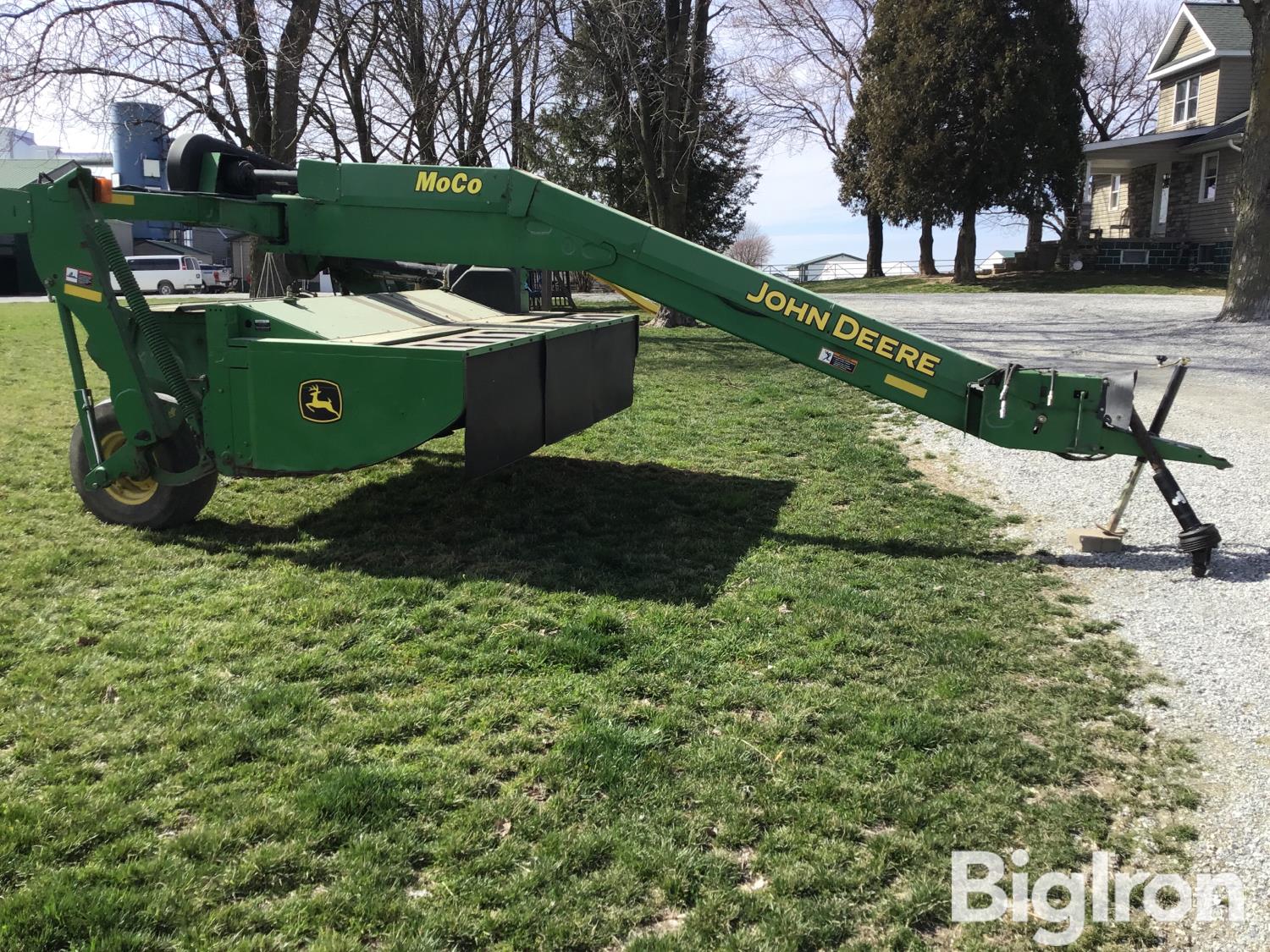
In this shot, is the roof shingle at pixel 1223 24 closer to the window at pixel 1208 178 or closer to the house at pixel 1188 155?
the house at pixel 1188 155

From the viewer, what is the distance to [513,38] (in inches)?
786

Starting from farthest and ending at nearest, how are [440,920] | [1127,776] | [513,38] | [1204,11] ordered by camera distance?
[1204,11] < [513,38] < [1127,776] < [440,920]

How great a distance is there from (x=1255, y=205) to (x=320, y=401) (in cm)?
1790

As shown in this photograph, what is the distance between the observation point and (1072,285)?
2952 cm

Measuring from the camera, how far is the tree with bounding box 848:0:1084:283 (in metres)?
30.5

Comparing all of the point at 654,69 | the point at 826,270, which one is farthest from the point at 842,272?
the point at 654,69

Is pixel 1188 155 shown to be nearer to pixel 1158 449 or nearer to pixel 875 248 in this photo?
pixel 875 248

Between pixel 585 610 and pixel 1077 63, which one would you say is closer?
pixel 585 610

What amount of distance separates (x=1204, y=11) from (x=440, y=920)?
137 ft

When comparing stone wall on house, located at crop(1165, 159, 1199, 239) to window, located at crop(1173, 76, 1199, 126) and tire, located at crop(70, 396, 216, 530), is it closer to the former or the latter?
window, located at crop(1173, 76, 1199, 126)

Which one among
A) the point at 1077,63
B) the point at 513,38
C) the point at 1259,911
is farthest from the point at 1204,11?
the point at 1259,911

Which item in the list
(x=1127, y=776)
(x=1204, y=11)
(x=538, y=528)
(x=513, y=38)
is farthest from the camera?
(x=1204, y=11)

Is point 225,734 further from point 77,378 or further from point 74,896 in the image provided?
point 77,378

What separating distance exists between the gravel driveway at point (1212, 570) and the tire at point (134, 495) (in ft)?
16.4
